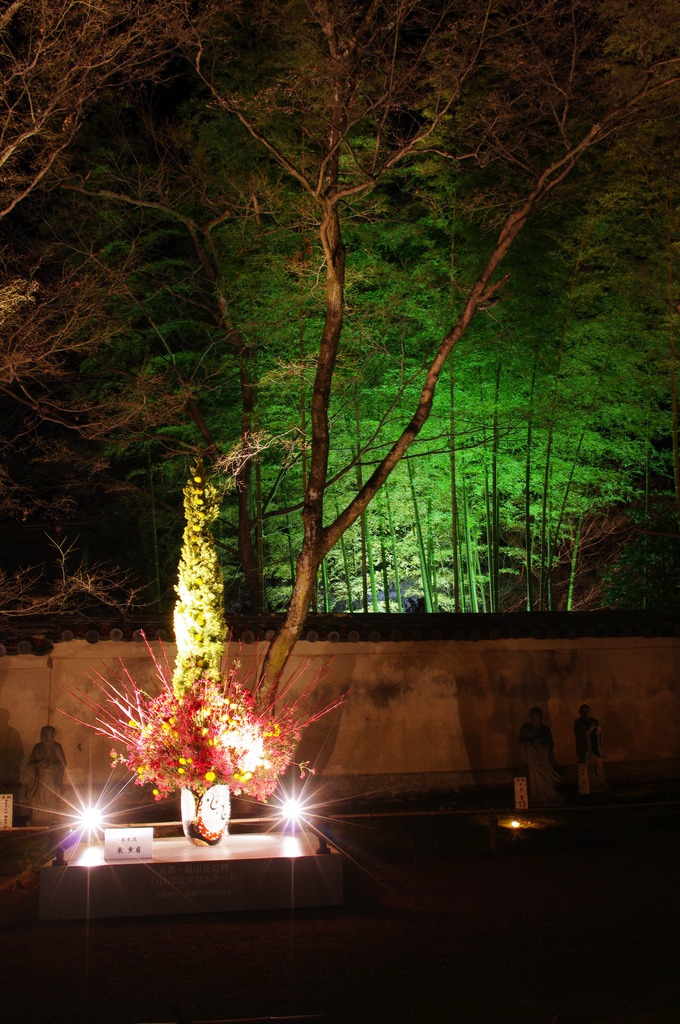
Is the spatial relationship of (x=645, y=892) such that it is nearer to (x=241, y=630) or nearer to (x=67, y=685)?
(x=241, y=630)

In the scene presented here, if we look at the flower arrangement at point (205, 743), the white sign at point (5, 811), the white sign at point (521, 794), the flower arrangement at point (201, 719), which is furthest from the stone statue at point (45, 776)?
the white sign at point (521, 794)

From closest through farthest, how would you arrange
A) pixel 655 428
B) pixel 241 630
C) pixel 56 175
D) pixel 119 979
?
pixel 119 979 < pixel 56 175 < pixel 241 630 < pixel 655 428

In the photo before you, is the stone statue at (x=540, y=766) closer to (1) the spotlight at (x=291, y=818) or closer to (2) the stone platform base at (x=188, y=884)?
(1) the spotlight at (x=291, y=818)

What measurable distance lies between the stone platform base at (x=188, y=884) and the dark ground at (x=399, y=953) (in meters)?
0.11

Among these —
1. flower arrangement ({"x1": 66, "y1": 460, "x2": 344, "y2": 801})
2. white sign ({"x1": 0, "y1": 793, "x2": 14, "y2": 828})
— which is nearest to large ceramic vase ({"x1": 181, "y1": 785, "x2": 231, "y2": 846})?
flower arrangement ({"x1": 66, "y1": 460, "x2": 344, "y2": 801})

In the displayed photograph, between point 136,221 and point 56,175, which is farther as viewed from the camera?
point 136,221

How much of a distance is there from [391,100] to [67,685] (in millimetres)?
7676

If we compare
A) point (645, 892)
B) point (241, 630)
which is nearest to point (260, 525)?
point (241, 630)

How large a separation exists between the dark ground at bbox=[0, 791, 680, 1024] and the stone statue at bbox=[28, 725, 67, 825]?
157 cm

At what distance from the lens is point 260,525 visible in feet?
49.6

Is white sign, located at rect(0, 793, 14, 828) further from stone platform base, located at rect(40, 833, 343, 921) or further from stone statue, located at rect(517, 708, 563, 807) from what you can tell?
stone statue, located at rect(517, 708, 563, 807)

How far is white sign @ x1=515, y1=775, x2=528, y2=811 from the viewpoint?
10102 millimetres

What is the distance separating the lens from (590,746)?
11.8 meters

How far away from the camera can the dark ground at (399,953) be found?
201 inches
